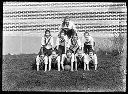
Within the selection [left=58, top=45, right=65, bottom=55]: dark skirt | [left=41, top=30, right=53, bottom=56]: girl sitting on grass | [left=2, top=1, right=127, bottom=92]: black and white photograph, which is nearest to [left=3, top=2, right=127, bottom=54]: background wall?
[left=2, top=1, right=127, bottom=92]: black and white photograph

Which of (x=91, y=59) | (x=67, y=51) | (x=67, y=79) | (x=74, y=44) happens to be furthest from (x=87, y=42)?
(x=67, y=79)

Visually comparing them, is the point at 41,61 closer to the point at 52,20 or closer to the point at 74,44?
the point at 74,44

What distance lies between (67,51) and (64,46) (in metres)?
0.14

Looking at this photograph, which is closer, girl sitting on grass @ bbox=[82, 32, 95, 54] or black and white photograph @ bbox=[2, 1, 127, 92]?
black and white photograph @ bbox=[2, 1, 127, 92]

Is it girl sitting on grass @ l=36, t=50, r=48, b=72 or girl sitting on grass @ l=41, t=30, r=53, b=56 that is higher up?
girl sitting on grass @ l=41, t=30, r=53, b=56

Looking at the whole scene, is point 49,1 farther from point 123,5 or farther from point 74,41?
point 123,5

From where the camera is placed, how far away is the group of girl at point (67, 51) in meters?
8.40

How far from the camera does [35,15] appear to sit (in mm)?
8594

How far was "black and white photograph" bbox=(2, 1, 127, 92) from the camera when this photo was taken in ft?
27.2

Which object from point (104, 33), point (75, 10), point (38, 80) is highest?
point (75, 10)

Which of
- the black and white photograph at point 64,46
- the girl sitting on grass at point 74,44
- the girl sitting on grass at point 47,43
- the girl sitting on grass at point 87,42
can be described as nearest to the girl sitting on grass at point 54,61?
the black and white photograph at point 64,46

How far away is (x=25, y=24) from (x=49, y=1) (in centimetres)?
81

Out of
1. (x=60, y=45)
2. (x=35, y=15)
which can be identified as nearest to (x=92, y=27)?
(x=60, y=45)

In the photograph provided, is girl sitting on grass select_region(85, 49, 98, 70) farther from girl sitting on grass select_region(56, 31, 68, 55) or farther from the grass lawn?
girl sitting on grass select_region(56, 31, 68, 55)
